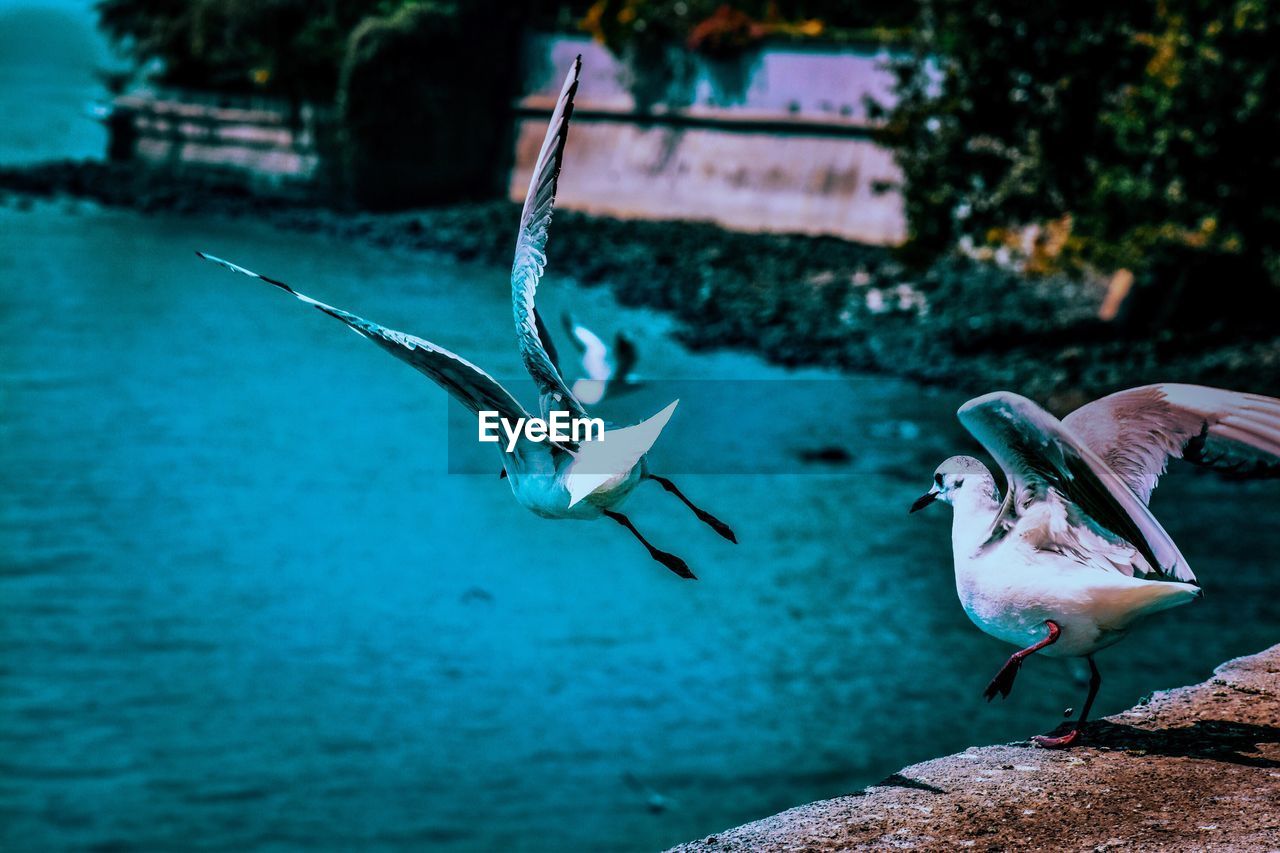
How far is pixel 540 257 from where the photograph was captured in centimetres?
295

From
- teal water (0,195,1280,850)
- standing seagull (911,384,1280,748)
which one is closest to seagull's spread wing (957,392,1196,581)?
standing seagull (911,384,1280,748)

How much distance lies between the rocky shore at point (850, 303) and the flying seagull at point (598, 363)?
51.4ft

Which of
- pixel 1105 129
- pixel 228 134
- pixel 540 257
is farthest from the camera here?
pixel 228 134

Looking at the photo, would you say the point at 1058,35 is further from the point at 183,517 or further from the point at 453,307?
the point at 183,517

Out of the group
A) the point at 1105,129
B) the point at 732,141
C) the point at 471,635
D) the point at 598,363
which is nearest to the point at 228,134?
the point at 732,141

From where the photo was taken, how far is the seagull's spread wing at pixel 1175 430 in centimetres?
305

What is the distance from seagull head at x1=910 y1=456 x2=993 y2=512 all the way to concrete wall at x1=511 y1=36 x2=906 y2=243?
24.6 metres

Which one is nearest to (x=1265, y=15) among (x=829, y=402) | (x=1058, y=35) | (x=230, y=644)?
(x=1058, y=35)

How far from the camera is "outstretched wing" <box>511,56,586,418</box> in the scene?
2.69m

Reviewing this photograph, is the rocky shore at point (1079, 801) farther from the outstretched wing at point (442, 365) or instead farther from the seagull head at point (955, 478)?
the outstretched wing at point (442, 365)

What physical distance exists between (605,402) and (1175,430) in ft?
3.83

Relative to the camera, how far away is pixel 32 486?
A: 1969 centimetres

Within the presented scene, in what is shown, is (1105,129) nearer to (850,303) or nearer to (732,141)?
(850,303)

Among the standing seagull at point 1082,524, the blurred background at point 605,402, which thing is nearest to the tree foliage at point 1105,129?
the blurred background at point 605,402
